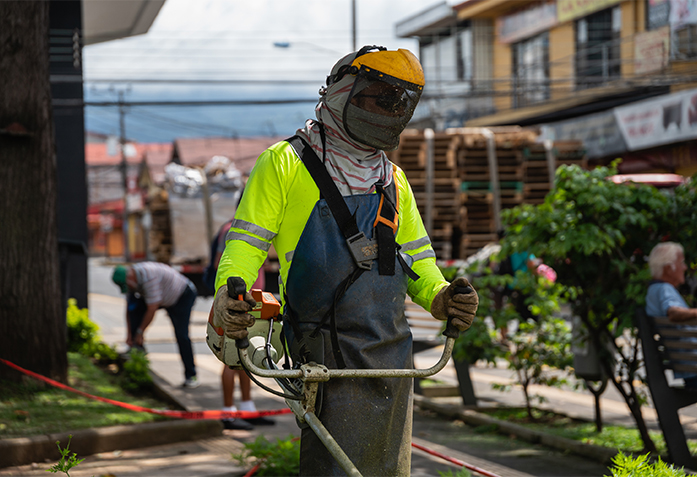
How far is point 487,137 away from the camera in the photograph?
15281 millimetres

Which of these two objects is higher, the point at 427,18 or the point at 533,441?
the point at 427,18

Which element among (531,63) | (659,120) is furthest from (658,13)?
(531,63)

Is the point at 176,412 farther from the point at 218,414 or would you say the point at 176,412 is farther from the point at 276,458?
the point at 276,458

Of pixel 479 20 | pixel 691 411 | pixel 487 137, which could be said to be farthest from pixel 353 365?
pixel 479 20

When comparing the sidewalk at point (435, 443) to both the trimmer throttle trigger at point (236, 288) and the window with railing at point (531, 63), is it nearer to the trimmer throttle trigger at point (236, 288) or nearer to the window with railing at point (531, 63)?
the trimmer throttle trigger at point (236, 288)

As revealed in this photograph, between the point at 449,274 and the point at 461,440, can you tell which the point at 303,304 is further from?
the point at 449,274

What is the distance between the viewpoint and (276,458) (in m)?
4.93

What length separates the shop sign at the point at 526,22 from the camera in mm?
27781

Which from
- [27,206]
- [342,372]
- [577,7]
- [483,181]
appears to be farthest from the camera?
[577,7]

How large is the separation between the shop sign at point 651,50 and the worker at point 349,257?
68.6 feet

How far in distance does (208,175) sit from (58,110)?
4.10 metres

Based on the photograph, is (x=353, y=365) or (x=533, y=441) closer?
(x=353, y=365)

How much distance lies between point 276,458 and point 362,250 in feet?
8.11

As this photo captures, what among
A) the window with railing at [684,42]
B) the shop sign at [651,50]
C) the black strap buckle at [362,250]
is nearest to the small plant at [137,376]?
the black strap buckle at [362,250]
